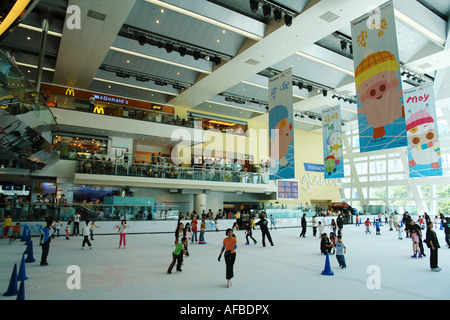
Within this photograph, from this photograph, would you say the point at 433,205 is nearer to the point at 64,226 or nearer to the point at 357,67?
the point at 357,67

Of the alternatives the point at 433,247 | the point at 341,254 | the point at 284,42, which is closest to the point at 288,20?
the point at 284,42

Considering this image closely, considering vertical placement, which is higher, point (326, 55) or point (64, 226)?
point (326, 55)

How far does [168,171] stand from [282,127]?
11.7 metres

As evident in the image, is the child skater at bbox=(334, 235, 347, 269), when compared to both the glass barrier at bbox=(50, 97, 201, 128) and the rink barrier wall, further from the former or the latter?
the glass barrier at bbox=(50, 97, 201, 128)

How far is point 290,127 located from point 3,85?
449 inches

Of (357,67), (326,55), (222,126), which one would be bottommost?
(357,67)

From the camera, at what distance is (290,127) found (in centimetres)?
1428

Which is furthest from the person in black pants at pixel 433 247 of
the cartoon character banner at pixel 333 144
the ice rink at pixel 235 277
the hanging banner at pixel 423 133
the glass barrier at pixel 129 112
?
the glass barrier at pixel 129 112

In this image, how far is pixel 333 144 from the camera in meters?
19.6

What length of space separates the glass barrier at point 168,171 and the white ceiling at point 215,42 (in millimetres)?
6739

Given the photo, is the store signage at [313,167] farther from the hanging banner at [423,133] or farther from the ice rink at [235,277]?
the ice rink at [235,277]

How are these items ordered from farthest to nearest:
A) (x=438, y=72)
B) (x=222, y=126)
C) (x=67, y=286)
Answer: (x=222, y=126), (x=438, y=72), (x=67, y=286)

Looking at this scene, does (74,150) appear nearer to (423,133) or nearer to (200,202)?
(200,202)
